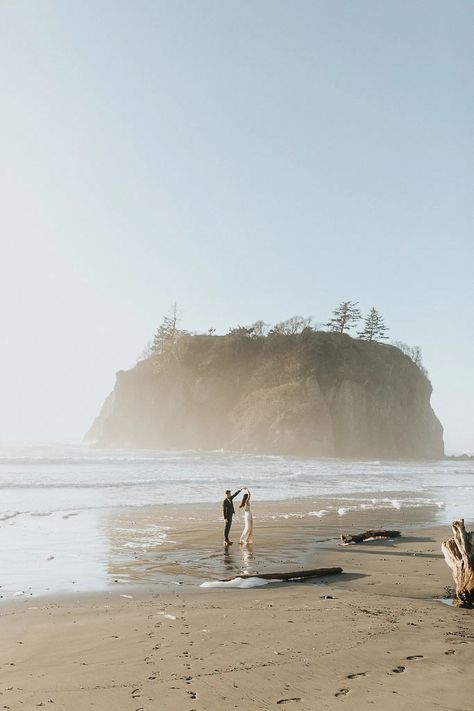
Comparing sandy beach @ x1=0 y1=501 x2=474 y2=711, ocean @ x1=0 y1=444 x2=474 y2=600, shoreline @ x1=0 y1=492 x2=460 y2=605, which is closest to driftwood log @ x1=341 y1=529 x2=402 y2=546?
shoreline @ x1=0 y1=492 x2=460 y2=605

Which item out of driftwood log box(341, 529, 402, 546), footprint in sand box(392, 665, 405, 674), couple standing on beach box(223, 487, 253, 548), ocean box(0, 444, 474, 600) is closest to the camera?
footprint in sand box(392, 665, 405, 674)

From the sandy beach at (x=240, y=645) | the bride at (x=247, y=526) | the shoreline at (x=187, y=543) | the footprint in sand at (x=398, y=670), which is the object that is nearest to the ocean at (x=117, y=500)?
the shoreline at (x=187, y=543)

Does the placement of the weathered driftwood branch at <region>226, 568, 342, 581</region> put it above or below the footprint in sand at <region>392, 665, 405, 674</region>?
below

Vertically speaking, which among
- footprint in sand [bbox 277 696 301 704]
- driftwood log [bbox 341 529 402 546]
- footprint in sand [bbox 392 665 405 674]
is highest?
footprint in sand [bbox 277 696 301 704]

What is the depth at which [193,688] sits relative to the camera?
498 cm

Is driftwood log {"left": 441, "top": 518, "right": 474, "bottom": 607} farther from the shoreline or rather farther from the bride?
the bride

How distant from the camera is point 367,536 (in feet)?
49.9

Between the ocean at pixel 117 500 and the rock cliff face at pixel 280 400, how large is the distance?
28843mm

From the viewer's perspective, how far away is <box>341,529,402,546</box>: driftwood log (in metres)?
14.6

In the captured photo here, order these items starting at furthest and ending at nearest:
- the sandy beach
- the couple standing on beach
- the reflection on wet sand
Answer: the couple standing on beach < the reflection on wet sand < the sandy beach

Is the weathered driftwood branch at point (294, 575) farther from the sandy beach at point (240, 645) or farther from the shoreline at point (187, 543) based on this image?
the shoreline at point (187, 543)

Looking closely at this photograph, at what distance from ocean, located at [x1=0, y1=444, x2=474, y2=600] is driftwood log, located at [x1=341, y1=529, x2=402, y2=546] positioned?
13.4 ft

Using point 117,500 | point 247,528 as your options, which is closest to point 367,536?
point 247,528

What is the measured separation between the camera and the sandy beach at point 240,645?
4.85m
